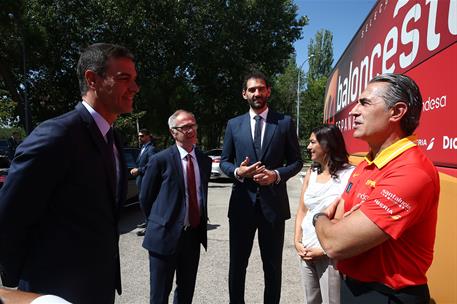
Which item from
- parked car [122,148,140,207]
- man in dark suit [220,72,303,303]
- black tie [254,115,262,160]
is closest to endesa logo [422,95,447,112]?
man in dark suit [220,72,303,303]

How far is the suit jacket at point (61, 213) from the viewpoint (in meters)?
1.71

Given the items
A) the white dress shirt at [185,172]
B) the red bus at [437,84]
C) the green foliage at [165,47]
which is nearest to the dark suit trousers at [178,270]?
the white dress shirt at [185,172]

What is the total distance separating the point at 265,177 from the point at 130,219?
18.7 ft

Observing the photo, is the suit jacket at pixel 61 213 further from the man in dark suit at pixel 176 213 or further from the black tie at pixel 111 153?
the man in dark suit at pixel 176 213

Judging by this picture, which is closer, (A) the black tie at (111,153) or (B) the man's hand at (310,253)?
(A) the black tie at (111,153)

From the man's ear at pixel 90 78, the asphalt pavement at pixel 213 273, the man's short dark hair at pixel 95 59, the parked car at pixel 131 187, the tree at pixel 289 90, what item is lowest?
the asphalt pavement at pixel 213 273

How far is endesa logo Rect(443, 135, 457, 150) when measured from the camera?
1987 millimetres

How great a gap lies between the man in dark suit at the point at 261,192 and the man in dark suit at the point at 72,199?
1433mm

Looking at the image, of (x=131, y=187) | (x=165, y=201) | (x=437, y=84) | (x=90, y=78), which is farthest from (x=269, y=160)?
(x=131, y=187)

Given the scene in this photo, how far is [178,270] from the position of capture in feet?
10.7

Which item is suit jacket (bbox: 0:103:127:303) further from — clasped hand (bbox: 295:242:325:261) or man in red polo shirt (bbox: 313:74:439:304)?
clasped hand (bbox: 295:242:325:261)

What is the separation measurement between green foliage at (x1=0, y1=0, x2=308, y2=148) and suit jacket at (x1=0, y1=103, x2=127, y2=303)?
18.7 meters

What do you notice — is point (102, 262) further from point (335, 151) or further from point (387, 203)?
point (335, 151)

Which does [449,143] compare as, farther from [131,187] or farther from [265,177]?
[131,187]
